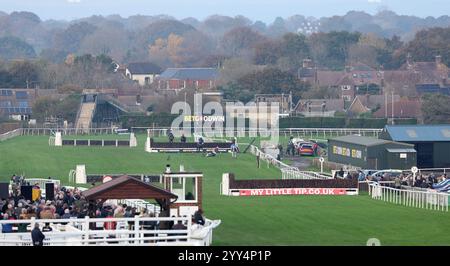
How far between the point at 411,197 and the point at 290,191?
155 inches

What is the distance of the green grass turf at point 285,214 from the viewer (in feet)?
92.8

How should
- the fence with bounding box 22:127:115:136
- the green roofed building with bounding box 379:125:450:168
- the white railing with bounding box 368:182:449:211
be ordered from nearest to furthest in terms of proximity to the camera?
the white railing with bounding box 368:182:449:211
the green roofed building with bounding box 379:125:450:168
the fence with bounding box 22:127:115:136

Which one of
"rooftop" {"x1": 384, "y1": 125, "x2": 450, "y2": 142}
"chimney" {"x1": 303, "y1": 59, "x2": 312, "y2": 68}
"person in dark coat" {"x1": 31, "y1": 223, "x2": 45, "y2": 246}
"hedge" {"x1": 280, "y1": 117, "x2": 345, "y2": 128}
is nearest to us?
"person in dark coat" {"x1": 31, "y1": 223, "x2": 45, "y2": 246}

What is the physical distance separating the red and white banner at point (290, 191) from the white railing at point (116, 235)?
16180 millimetres

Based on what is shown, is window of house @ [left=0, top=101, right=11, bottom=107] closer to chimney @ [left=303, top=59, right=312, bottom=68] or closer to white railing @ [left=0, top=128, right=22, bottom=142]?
white railing @ [left=0, top=128, right=22, bottom=142]

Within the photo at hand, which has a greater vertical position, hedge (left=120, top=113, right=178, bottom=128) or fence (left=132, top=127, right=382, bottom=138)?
hedge (left=120, top=113, right=178, bottom=128)

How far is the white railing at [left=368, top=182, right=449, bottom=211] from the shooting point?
37.0 m

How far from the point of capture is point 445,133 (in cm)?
5412

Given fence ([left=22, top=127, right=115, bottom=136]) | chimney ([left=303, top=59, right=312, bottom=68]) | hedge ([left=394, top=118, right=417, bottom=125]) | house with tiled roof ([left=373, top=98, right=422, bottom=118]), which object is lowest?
fence ([left=22, top=127, right=115, bottom=136])

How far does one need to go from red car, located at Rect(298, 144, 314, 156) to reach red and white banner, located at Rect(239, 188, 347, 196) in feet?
71.7

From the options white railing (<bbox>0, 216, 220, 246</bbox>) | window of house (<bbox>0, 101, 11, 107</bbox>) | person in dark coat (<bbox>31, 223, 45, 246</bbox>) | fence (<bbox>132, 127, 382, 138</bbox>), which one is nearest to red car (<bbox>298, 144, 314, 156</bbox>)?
fence (<bbox>132, 127, 382, 138</bbox>)

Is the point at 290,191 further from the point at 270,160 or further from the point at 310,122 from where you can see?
the point at 310,122
